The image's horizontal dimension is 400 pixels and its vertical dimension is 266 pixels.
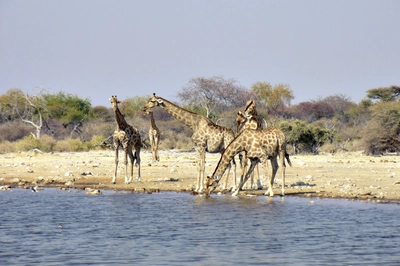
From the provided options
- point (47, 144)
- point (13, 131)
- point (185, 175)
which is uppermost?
point (13, 131)

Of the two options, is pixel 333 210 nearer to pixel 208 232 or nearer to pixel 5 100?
pixel 208 232

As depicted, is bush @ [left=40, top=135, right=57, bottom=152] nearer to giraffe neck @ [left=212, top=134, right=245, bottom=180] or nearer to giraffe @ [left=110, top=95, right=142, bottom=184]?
giraffe @ [left=110, top=95, right=142, bottom=184]

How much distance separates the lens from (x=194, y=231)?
13062 millimetres

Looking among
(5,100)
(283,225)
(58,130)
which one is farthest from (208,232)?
(5,100)

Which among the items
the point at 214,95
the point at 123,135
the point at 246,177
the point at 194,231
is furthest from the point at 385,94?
the point at 194,231

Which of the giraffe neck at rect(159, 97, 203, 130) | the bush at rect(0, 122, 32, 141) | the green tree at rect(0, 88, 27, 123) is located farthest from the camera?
the green tree at rect(0, 88, 27, 123)

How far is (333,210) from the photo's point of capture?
49.3 feet

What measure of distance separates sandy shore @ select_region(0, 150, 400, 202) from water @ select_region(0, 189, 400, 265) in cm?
130

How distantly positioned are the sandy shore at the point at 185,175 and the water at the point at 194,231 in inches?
51.1

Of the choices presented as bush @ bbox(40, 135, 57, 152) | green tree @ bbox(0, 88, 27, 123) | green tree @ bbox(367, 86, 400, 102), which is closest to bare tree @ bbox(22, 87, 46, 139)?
green tree @ bbox(0, 88, 27, 123)

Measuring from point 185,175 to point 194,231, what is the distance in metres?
9.58

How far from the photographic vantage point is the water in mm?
10836

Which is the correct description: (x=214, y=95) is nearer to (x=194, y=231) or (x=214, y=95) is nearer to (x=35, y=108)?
(x=35, y=108)

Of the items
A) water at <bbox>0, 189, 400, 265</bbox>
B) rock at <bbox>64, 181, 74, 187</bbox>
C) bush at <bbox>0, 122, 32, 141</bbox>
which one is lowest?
water at <bbox>0, 189, 400, 265</bbox>
